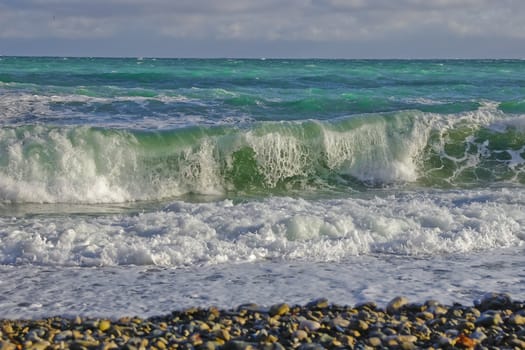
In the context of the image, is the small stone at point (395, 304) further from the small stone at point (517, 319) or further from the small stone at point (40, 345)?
the small stone at point (40, 345)

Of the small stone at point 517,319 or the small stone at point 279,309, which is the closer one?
the small stone at point 517,319

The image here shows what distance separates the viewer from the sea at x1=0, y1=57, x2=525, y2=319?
6172 mm

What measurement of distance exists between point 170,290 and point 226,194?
18.9 feet

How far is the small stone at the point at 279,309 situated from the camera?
5.27 meters

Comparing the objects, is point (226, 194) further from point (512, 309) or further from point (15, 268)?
point (512, 309)

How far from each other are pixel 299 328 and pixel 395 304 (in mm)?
950

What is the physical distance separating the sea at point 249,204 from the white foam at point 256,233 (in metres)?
0.02

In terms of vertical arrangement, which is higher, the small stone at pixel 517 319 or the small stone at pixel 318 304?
the small stone at pixel 517 319

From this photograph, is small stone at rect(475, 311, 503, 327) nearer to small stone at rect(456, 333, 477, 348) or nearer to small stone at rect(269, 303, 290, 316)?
small stone at rect(456, 333, 477, 348)

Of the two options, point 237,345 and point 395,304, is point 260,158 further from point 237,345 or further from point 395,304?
point 237,345

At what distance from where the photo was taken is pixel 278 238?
25.1ft

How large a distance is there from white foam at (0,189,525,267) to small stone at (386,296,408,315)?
5.40 feet

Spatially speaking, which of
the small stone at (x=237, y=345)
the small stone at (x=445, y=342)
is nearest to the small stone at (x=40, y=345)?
the small stone at (x=237, y=345)

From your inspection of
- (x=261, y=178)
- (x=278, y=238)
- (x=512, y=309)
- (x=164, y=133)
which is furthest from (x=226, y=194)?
(x=512, y=309)
